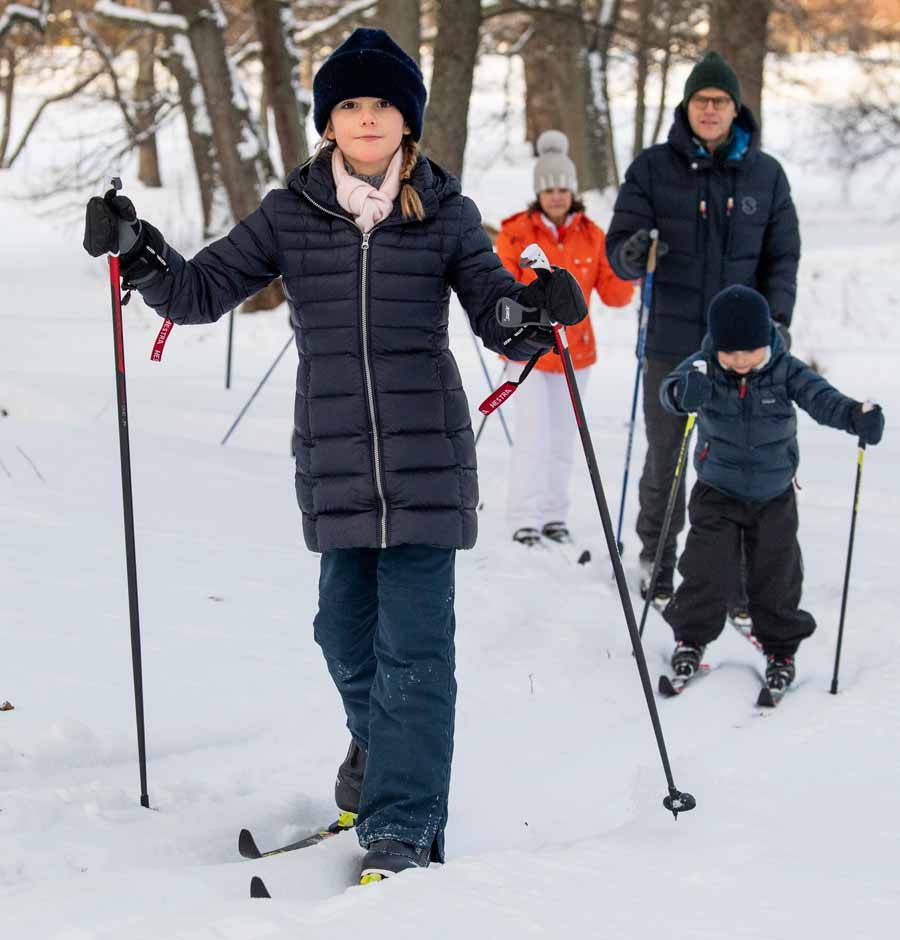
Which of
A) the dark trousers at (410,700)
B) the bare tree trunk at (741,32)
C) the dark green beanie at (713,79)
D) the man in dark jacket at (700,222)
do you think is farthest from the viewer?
the bare tree trunk at (741,32)

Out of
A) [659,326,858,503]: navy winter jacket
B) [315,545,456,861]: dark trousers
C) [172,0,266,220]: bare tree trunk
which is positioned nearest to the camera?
[315,545,456,861]: dark trousers

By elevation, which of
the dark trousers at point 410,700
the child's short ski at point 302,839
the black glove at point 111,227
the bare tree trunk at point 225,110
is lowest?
the child's short ski at point 302,839

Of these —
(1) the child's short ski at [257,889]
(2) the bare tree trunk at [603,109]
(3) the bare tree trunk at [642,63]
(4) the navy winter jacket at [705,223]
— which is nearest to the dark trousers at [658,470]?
(4) the navy winter jacket at [705,223]

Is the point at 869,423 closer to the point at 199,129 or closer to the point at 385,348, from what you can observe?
the point at 385,348

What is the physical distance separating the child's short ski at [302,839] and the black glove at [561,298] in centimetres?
140

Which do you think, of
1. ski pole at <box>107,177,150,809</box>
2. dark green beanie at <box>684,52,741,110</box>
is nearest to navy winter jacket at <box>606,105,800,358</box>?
dark green beanie at <box>684,52,741,110</box>

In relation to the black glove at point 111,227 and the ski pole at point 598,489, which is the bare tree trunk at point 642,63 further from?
the black glove at point 111,227

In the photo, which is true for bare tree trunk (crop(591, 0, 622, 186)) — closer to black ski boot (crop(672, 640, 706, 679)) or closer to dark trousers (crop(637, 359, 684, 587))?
dark trousers (crop(637, 359, 684, 587))

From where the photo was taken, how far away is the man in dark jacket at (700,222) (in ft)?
17.9

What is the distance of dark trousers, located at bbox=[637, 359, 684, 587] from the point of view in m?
5.76

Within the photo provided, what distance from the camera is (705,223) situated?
5566 millimetres

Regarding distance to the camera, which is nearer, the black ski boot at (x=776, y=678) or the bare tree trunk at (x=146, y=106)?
the black ski boot at (x=776, y=678)

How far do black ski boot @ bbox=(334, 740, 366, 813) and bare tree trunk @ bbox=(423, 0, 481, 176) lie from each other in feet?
28.9

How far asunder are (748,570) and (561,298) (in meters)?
2.28
